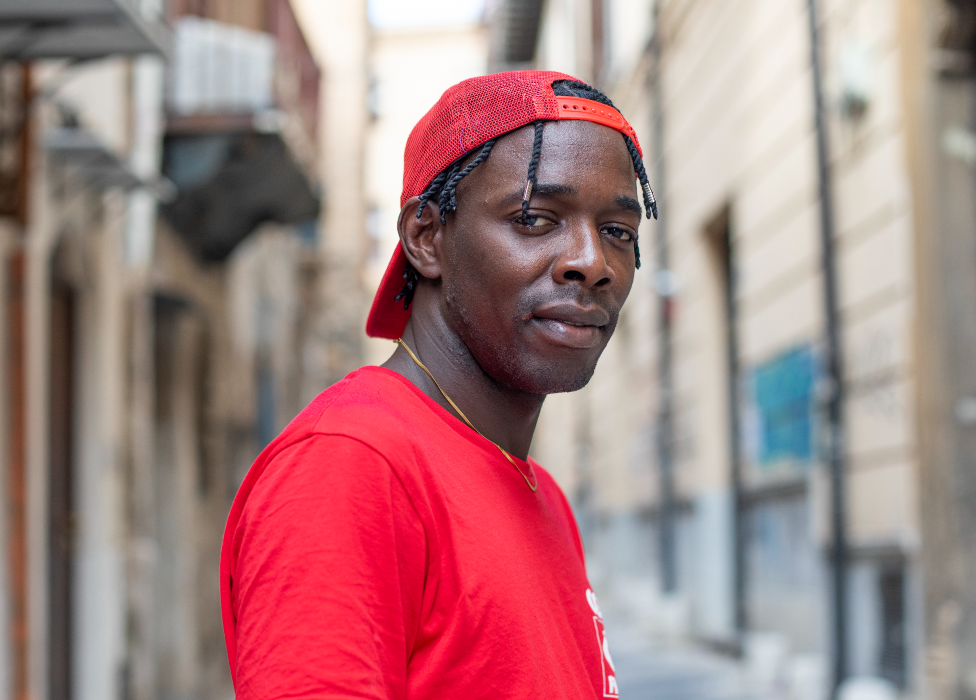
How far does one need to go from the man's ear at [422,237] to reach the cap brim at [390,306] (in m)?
0.04

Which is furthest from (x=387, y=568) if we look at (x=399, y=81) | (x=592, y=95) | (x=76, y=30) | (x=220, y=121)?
(x=399, y=81)

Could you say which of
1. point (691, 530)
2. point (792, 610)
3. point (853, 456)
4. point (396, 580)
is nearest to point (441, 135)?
point (396, 580)

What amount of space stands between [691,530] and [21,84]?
753 centimetres

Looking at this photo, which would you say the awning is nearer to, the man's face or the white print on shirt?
the man's face

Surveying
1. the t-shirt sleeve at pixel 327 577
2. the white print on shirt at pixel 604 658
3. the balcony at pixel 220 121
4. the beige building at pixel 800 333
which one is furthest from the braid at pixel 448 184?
the balcony at pixel 220 121

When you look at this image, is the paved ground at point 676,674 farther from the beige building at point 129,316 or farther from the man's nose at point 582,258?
the man's nose at point 582,258

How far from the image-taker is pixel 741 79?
9.02 metres

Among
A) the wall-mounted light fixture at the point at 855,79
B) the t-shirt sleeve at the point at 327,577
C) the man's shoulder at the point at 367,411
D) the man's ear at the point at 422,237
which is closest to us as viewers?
the t-shirt sleeve at the point at 327,577

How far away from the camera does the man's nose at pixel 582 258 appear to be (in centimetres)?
121

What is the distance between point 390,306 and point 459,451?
0.31 metres

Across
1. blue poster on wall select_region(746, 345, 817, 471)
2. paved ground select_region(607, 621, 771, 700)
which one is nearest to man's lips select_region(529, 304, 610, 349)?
blue poster on wall select_region(746, 345, 817, 471)

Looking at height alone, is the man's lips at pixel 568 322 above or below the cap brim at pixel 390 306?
below

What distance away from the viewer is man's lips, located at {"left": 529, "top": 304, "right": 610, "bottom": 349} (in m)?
1.22

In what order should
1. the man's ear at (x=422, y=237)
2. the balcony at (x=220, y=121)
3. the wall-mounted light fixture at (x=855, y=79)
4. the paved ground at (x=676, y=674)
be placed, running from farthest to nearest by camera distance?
the balcony at (x=220, y=121) < the paved ground at (x=676, y=674) < the wall-mounted light fixture at (x=855, y=79) < the man's ear at (x=422, y=237)
